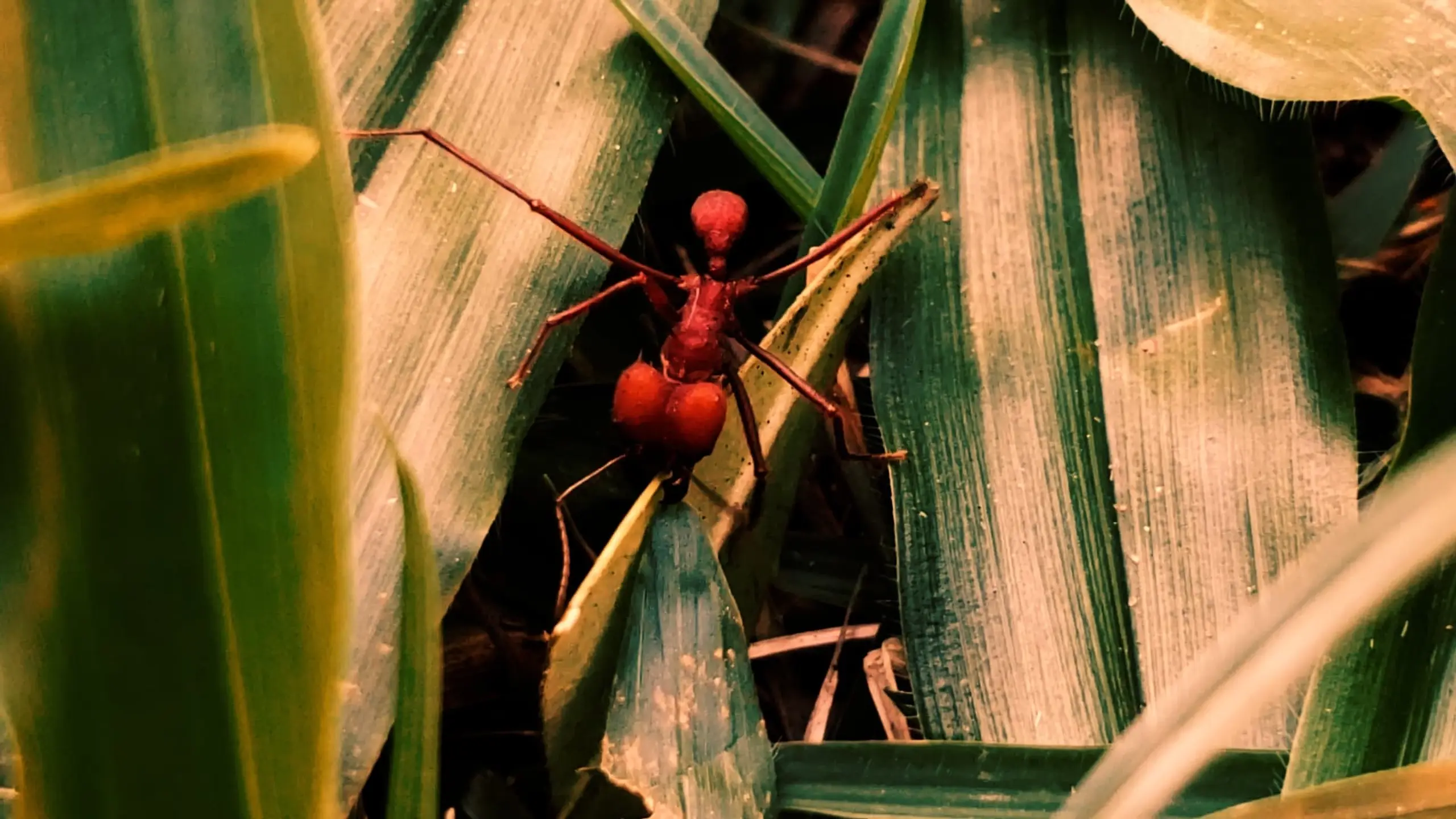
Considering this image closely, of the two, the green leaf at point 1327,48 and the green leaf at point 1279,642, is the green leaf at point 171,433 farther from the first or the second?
the green leaf at point 1327,48

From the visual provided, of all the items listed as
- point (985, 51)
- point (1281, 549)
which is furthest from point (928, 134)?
point (1281, 549)

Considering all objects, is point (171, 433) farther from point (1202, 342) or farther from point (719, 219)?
point (1202, 342)

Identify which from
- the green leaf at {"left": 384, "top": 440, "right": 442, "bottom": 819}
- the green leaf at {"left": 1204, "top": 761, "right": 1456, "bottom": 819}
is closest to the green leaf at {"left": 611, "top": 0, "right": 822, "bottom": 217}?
the green leaf at {"left": 384, "top": 440, "right": 442, "bottom": 819}

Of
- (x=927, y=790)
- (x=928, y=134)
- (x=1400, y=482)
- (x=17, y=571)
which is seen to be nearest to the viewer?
(x=17, y=571)

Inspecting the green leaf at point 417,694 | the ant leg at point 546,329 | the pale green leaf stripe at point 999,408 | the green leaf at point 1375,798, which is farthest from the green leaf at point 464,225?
the green leaf at point 1375,798

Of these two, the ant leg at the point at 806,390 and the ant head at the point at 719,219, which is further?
the ant head at the point at 719,219

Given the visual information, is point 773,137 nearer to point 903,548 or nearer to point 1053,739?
point 903,548

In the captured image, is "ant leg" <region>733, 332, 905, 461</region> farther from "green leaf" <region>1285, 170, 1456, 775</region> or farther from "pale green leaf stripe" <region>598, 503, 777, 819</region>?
"green leaf" <region>1285, 170, 1456, 775</region>
